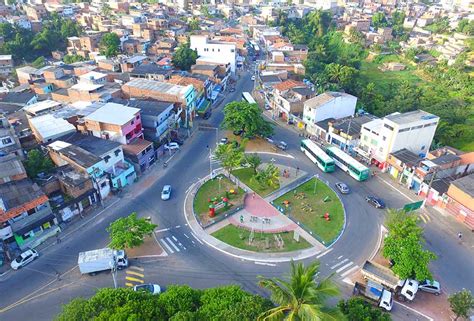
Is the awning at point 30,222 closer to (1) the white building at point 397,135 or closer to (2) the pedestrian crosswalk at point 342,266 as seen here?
(2) the pedestrian crosswalk at point 342,266

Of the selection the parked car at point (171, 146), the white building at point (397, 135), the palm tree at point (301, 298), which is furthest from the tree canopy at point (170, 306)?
the white building at point (397, 135)

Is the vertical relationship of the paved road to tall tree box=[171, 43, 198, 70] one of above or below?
below

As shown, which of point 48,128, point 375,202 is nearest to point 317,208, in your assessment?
point 375,202

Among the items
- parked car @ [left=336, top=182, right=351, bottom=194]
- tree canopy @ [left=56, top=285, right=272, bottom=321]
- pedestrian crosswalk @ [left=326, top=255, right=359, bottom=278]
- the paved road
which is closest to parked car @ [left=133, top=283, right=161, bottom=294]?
the paved road

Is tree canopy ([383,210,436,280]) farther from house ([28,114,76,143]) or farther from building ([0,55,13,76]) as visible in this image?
building ([0,55,13,76])

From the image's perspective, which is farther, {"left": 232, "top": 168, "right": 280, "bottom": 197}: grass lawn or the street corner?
{"left": 232, "top": 168, "right": 280, "bottom": 197}: grass lawn

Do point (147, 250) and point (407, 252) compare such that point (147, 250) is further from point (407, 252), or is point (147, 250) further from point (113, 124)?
point (407, 252)
